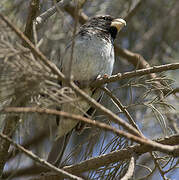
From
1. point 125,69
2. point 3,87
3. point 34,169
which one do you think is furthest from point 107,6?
point 3,87

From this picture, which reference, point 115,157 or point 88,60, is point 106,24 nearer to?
point 88,60

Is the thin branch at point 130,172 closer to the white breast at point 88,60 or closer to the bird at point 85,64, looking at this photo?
the bird at point 85,64

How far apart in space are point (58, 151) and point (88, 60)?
82 centimetres

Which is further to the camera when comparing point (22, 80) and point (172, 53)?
point (172, 53)

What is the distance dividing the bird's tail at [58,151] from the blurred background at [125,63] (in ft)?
0.30

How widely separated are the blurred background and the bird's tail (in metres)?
0.09

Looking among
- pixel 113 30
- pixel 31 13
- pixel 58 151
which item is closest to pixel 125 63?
pixel 113 30

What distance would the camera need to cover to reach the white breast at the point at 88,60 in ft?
11.3

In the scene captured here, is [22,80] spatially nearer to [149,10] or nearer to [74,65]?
[74,65]

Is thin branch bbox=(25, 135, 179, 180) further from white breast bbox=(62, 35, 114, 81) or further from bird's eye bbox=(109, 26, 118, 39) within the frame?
bird's eye bbox=(109, 26, 118, 39)

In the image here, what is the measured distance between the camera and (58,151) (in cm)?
331

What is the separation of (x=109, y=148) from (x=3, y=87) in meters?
1.26

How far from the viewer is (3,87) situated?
1.86 m

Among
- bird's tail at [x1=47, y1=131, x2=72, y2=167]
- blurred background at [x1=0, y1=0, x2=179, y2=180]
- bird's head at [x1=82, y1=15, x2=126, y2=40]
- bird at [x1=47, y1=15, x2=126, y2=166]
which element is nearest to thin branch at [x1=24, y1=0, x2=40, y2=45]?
blurred background at [x1=0, y1=0, x2=179, y2=180]
